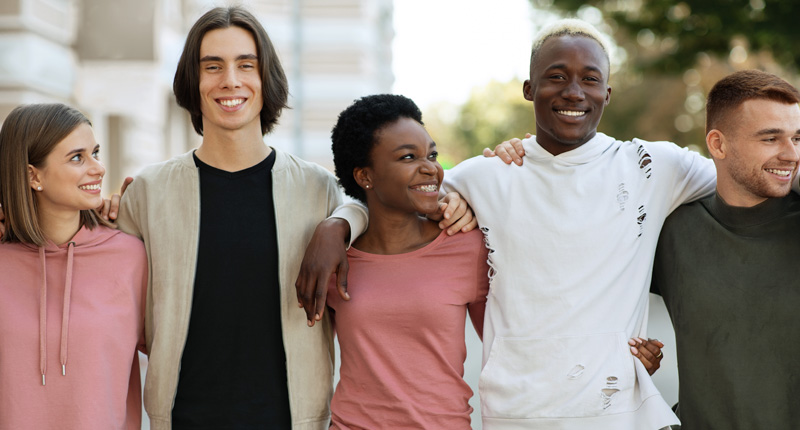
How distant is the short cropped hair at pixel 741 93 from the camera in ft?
10.9

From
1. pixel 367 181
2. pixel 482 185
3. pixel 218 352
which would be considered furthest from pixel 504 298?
pixel 218 352

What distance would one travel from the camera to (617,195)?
11.3ft

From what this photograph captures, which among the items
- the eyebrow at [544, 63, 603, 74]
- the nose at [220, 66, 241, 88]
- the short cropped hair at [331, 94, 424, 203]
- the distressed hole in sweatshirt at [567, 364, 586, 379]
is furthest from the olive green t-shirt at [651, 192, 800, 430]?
the nose at [220, 66, 241, 88]

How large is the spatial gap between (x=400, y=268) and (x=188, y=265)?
2.74 ft

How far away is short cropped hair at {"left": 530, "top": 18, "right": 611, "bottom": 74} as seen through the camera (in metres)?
3.53

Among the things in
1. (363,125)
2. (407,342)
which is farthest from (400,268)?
(363,125)

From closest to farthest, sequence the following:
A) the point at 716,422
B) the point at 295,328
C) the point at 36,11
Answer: the point at 716,422
the point at 295,328
the point at 36,11

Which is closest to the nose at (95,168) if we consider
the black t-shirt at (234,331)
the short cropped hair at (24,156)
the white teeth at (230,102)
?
the short cropped hair at (24,156)

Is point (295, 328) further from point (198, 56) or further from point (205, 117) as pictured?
point (198, 56)

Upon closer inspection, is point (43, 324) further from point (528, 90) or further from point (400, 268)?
point (528, 90)

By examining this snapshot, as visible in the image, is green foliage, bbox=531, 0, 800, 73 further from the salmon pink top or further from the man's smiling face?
the salmon pink top

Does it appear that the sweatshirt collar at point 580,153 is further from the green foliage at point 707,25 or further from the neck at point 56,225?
the green foliage at point 707,25

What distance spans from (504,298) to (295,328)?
2.73 feet

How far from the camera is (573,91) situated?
3414 millimetres
